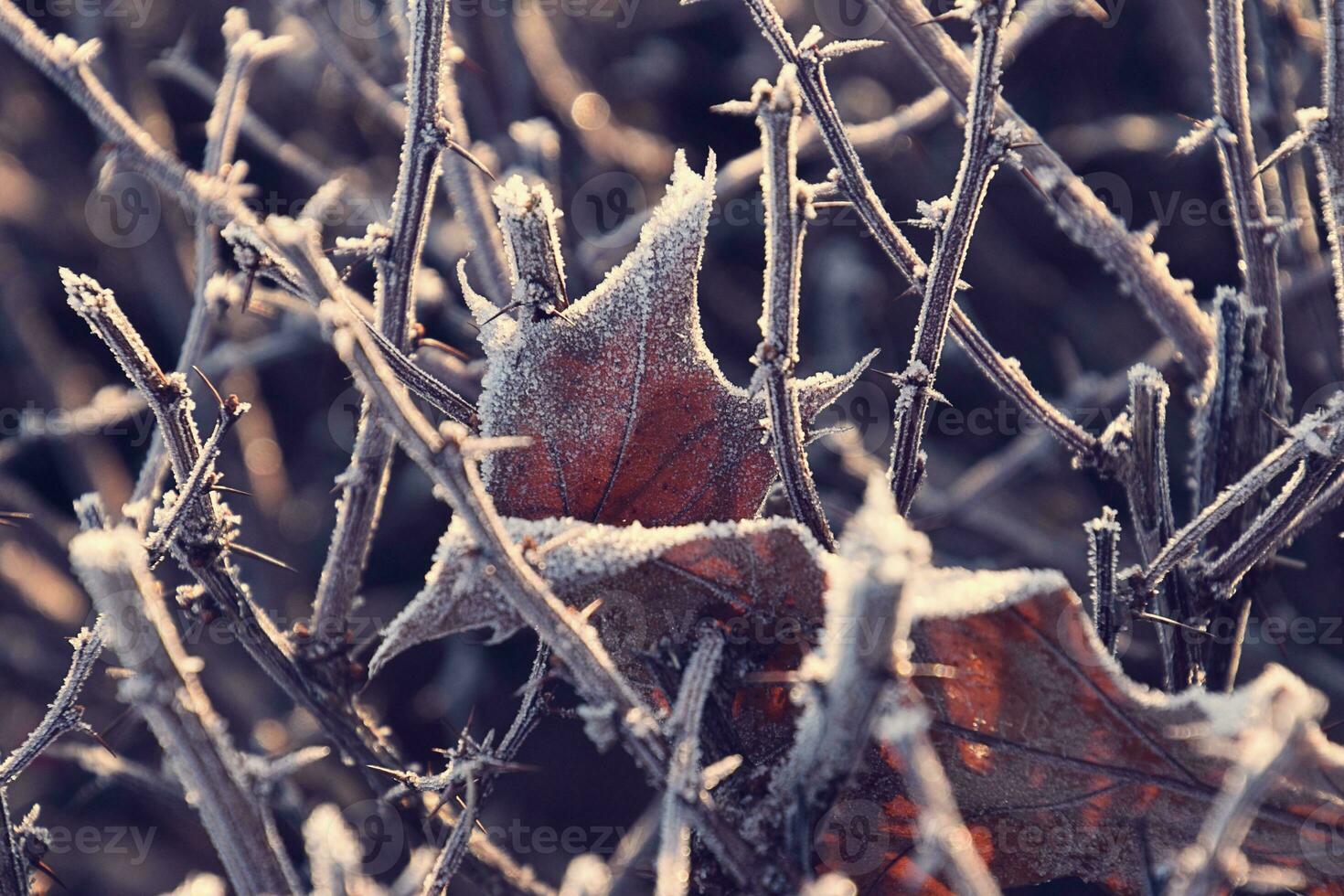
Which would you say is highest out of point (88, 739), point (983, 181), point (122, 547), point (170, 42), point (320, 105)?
point (170, 42)

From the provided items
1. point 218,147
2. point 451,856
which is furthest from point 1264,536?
point 218,147

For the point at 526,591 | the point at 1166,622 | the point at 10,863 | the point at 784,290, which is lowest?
the point at 10,863

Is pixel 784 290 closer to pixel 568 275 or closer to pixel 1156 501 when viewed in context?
pixel 1156 501

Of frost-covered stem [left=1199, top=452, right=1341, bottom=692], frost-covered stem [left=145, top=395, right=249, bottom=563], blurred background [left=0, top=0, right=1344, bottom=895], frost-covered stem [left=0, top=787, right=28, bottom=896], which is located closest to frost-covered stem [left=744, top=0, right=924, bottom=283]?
frost-covered stem [left=1199, top=452, right=1341, bottom=692]

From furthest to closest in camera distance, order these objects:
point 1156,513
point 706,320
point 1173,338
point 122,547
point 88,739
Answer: point 706,320, point 88,739, point 1173,338, point 1156,513, point 122,547

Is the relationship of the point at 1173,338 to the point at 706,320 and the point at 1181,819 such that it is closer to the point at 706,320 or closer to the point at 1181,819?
the point at 1181,819

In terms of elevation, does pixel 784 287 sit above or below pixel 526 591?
above

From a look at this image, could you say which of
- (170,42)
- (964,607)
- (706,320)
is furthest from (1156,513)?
(170,42)
